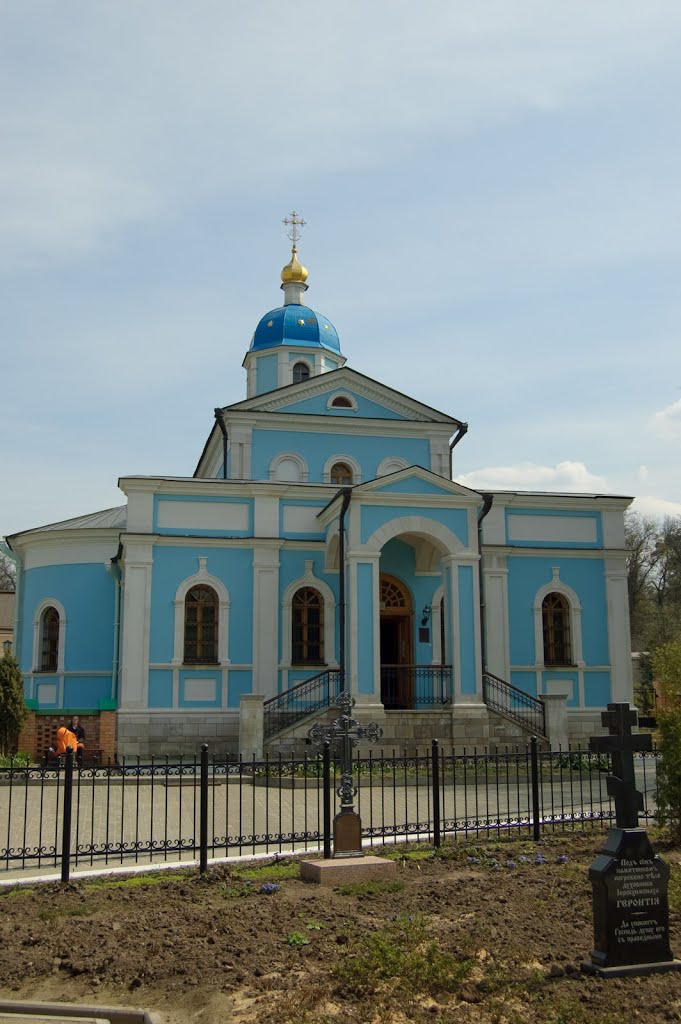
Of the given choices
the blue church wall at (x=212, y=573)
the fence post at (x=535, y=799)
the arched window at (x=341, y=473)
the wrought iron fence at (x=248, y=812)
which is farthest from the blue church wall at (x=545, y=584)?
the fence post at (x=535, y=799)

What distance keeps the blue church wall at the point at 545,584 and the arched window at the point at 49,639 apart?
10.5 metres

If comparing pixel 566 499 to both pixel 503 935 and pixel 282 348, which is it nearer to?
pixel 282 348

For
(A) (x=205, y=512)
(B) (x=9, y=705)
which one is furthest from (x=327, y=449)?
(B) (x=9, y=705)

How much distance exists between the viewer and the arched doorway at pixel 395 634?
21.8 m

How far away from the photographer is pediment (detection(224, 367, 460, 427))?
23.8m

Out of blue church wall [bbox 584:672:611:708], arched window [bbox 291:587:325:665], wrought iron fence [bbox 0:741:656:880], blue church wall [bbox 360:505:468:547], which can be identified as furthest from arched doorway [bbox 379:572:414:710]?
wrought iron fence [bbox 0:741:656:880]

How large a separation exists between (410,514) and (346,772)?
10.6 metres

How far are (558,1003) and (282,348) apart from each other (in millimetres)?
22664

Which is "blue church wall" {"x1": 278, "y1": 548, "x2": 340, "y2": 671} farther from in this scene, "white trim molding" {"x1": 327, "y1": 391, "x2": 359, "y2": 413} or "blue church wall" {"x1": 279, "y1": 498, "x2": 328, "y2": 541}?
"white trim molding" {"x1": 327, "y1": 391, "x2": 359, "y2": 413}

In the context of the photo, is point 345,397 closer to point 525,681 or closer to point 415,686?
point 415,686

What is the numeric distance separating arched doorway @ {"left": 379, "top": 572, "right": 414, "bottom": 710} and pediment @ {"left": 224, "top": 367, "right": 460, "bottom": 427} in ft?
14.5

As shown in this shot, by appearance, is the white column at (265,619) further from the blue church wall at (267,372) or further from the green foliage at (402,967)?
the green foliage at (402,967)

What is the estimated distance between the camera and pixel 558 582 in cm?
2258

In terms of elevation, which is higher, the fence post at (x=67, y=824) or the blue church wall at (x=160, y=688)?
the blue church wall at (x=160, y=688)
